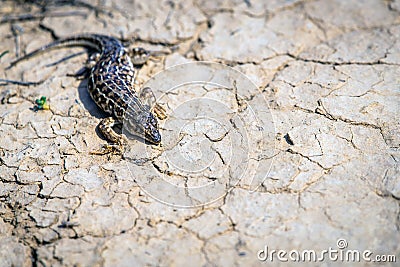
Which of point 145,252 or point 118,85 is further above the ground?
point 118,85

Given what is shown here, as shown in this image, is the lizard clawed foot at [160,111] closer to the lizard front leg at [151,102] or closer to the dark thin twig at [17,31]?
the lizard front leg at [151,102]

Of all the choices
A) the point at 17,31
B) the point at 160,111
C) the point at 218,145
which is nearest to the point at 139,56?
the point at 160,111

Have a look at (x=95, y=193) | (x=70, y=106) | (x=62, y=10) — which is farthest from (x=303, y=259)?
(x=62, y=10)

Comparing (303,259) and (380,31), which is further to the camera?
(380,31)

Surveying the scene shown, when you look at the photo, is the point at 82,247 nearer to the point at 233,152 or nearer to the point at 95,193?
the point at 95,193

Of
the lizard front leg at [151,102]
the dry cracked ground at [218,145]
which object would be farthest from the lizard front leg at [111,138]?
the lizard front leg at [151,102]

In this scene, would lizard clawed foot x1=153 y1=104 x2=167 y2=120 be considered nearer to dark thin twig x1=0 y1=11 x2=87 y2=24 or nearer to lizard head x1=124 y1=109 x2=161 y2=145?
lizard head x1=124 y1=109 x2=161 y2=145

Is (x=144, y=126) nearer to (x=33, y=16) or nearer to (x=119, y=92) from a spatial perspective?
(x=119, y=92)
